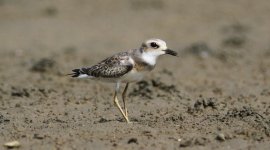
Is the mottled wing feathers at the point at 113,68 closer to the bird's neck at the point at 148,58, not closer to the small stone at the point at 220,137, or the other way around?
the bird's neck at the point at 148,58

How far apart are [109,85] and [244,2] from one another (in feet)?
34.2

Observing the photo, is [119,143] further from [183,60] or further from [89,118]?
[183,60]

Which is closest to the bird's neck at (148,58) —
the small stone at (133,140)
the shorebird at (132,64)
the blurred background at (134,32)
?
the shorebird at (132,64)

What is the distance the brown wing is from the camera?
8.82 metres

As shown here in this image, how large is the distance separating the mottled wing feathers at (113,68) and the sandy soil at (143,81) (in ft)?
1.90

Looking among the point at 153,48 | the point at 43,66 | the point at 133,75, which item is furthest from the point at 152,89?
the point at 43,66

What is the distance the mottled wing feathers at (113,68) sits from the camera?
8.83m

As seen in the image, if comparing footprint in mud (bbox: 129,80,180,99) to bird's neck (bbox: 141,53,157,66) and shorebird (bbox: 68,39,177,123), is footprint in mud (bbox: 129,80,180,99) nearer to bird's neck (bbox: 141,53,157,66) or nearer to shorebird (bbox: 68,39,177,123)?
shorebird (bbox: 68,39,177,123)

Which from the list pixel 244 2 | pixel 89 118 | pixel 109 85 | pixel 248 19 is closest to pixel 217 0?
pixel 244 2

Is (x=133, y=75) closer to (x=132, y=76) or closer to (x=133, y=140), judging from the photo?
(x=132, y=76)

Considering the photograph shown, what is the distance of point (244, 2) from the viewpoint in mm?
21984

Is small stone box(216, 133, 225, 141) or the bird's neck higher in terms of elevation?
the bird's neck

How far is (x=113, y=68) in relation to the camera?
8.91 meters

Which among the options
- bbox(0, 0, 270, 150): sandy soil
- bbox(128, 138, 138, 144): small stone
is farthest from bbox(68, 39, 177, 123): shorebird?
bbox(128, 138, 138, 144): small stone
